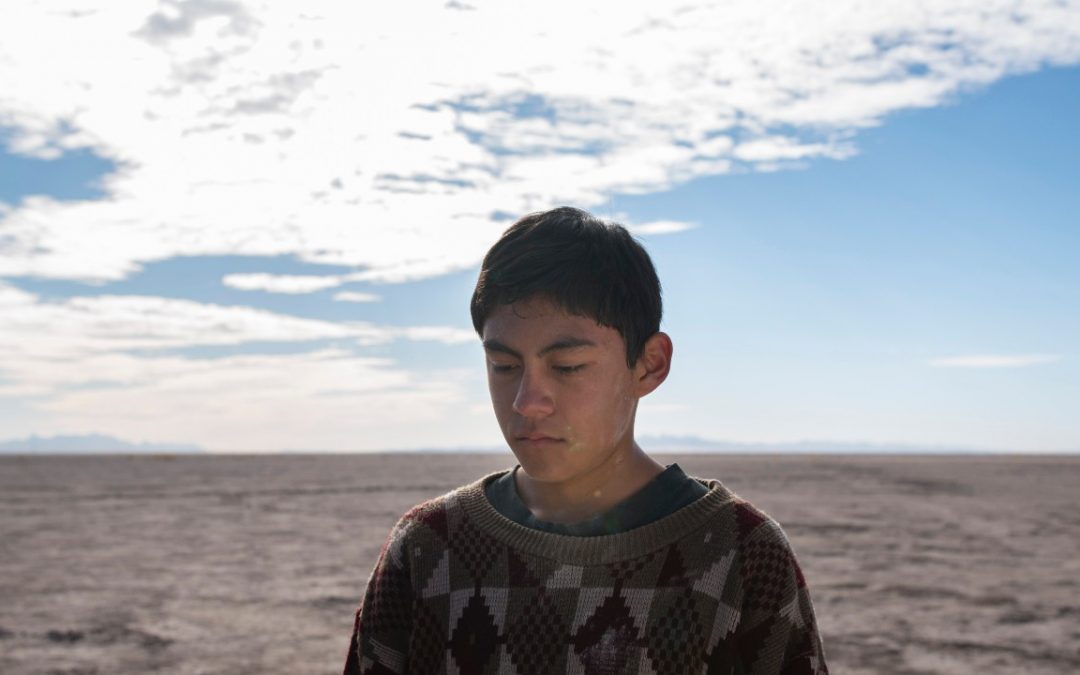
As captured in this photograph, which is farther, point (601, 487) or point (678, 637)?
point (601, 487)

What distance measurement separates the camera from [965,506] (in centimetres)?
2023

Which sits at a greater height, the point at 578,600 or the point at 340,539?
the point at 578,600

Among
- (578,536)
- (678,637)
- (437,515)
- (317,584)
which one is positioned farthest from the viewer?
(317,584)

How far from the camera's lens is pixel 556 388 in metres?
1.52

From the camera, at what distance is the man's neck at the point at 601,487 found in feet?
5.20

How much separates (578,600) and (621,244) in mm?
554

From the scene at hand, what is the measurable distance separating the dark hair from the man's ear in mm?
13

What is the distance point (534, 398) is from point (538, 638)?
13.5 inches

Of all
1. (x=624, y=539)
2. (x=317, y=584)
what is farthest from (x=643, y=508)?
(x=317, y=584)

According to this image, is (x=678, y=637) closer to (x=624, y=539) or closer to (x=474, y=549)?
(x=624, y=539)

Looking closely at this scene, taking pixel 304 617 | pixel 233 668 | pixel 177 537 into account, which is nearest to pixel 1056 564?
pixel 304 617

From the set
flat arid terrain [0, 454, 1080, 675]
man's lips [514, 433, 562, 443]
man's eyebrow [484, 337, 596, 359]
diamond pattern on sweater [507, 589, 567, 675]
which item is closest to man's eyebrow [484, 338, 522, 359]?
man's eyebrow [484, 337, 596, 359]

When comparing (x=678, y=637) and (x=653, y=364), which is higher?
(x=653, y=364)

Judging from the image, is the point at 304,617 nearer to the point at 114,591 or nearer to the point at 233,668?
the point at 233,668
